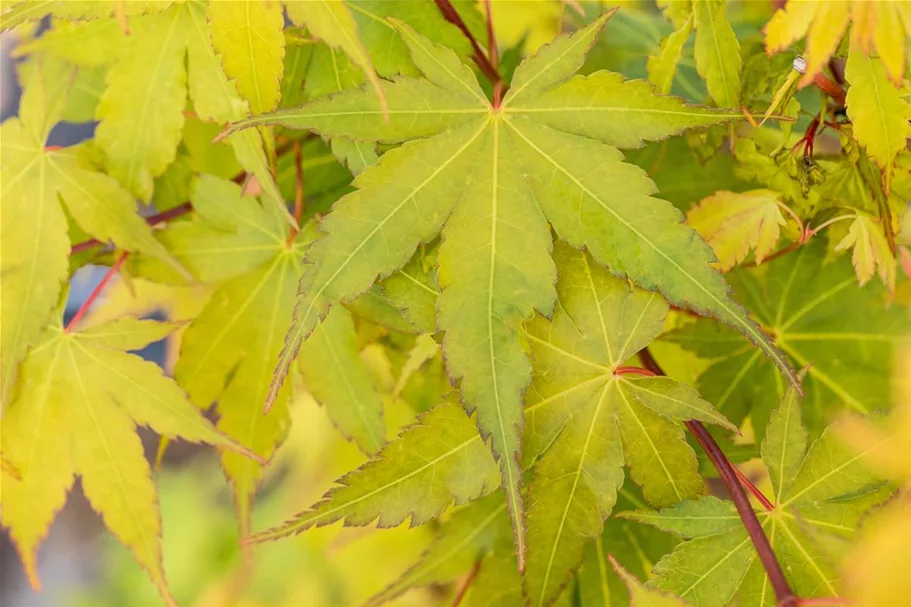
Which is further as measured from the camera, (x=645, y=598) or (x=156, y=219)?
(x=156, y=219)

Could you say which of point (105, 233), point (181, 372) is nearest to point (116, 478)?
point (181, 372)

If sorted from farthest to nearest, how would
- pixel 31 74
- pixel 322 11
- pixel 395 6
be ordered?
pixel 31 74 < pixel 395 6 < pixel 322 11

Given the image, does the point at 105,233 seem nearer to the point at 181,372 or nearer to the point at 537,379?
the point at 181,372

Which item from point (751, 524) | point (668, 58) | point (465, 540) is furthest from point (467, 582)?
point (668, 58)

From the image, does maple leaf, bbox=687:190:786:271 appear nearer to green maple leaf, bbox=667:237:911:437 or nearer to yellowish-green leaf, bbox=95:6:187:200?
green maple leaf, bbox=667:237:911:437

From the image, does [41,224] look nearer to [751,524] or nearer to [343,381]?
[343,381]

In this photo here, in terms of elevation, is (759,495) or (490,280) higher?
(490,280)

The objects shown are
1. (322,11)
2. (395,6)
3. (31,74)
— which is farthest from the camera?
(31,74)

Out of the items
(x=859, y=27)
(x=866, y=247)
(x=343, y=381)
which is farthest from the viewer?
(x=343, y=381)
